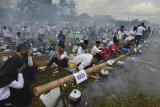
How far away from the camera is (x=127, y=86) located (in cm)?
797

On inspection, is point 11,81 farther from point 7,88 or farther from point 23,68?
point 23,68

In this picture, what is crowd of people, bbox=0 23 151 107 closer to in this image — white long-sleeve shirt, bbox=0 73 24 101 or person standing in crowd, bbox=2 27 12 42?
white long-sleeve shirt, bbox=0 73 24 101

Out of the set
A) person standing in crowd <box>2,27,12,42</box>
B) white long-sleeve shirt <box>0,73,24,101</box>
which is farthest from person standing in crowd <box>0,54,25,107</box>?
person standing in crowd <box>2,27,12,42</box>

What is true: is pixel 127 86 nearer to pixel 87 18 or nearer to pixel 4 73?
pixel 4 73

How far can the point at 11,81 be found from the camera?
15.7 feet

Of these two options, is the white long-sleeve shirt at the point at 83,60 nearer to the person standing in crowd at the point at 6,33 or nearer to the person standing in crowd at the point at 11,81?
the person standing in crowd at the point at 11,81

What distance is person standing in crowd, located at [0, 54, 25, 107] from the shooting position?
471cm

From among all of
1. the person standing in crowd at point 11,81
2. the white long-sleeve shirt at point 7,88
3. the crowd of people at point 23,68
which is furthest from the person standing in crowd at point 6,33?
the white long-sleeve shirt at point 7,88

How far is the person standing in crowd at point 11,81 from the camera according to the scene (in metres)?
4.71

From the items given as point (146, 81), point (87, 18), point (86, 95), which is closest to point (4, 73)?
point (86, 95)

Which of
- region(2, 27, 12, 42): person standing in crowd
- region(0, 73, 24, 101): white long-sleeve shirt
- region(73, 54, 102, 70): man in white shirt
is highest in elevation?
region(0, 73, 24, 101): white long-sleeve shirt

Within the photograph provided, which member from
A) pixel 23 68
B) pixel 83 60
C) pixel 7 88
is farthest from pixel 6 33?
pixel 7 88

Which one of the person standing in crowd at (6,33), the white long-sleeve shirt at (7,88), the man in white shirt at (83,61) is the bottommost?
the person standing in crowd at (6,33)

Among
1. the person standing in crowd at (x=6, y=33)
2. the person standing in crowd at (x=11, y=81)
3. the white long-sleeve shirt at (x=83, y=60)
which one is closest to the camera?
the person standing in crowd at (x=11, y=81)
